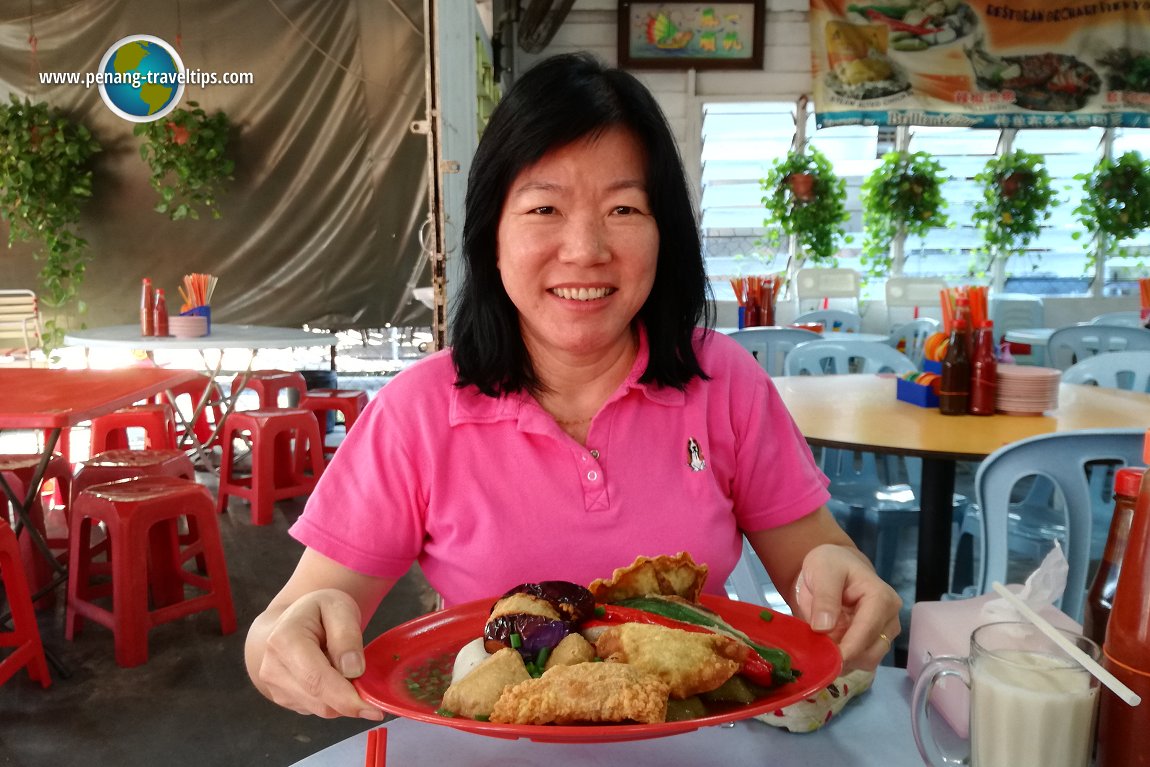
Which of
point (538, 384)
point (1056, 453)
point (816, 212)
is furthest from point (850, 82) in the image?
point (538, 384)

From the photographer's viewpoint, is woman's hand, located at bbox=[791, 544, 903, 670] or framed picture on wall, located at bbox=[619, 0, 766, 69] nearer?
woman's hand, located at bbox=[791, 544, 903, 670]

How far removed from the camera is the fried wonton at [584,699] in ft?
2.39

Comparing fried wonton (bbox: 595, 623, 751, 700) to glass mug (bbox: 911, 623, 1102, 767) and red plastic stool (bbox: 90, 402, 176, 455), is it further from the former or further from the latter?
red plastic stool (bbox: 90, 402, 176, 455)

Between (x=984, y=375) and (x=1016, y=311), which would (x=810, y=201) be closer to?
(x=1016, y=311)

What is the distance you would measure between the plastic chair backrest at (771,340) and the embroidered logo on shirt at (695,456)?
3218 millimetres

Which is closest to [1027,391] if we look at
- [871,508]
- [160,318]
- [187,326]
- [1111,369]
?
[871,508]

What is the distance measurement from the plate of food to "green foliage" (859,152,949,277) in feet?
27.0

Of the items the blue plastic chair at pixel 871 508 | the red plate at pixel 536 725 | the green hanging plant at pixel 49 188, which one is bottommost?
the blue plastic chair at pixel 871 508

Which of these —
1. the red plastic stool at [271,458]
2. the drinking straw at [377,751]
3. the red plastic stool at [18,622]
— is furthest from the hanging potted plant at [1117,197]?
the drinking straw at [377,751]

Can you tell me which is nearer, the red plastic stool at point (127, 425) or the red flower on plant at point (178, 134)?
the red plastic stool at point (127, 425)

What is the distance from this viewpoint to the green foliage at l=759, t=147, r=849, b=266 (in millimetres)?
8406

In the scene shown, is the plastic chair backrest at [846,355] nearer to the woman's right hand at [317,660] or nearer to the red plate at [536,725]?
the red plate at [536,725]

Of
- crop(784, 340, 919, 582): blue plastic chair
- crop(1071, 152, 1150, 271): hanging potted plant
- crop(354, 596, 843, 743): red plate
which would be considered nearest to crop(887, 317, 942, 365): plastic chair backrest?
crop(1071, 152, 1150, 271): hanging potted plant

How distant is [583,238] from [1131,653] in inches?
32.1
